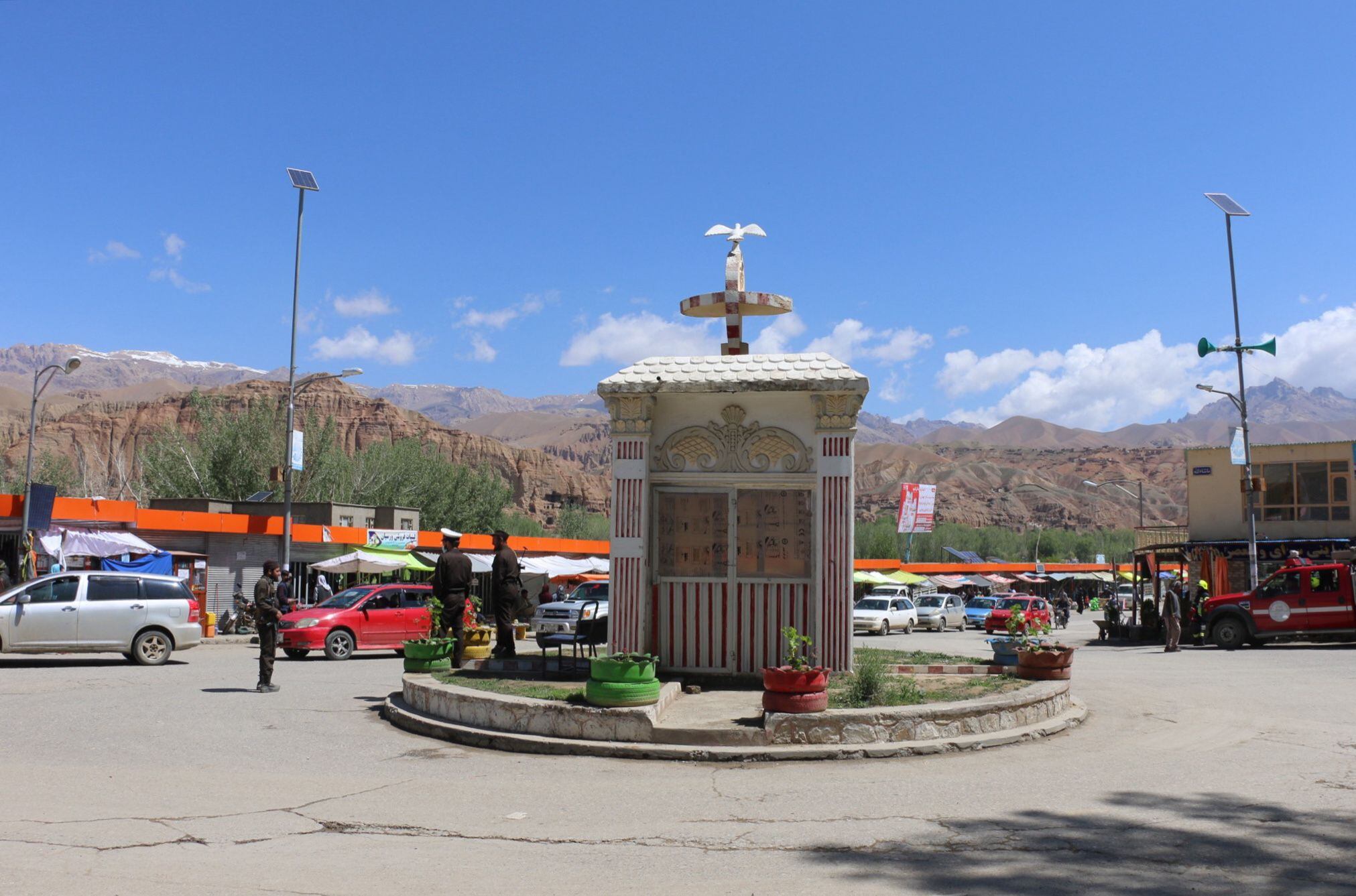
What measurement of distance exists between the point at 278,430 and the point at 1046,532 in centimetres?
8765

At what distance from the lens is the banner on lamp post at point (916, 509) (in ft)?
180

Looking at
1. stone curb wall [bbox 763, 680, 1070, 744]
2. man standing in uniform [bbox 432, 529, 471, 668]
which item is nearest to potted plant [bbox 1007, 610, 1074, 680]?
stone curb wall [bbox 763, 680, 1070, 744]

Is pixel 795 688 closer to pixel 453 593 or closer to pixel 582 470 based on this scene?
pixel 453 593

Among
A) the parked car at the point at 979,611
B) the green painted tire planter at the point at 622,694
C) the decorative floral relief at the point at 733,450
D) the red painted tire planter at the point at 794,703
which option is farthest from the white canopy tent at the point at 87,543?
the parked car at the point at 979,611

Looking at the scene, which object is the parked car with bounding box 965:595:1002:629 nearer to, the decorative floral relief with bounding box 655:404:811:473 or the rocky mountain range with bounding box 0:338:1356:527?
the decorative floral relief with bounding box 655:404:811:473

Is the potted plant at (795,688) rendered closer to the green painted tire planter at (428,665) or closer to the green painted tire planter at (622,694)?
the green painted tire planter at (622,694)

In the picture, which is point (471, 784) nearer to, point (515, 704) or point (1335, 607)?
point (515, 704)

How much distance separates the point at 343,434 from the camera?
13338cm

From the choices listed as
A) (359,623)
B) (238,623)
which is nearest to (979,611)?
(238,623)

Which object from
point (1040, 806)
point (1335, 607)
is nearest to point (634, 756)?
point (1040, 806)

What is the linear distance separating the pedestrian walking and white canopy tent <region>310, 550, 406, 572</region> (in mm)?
20209

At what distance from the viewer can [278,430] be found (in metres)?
52.5

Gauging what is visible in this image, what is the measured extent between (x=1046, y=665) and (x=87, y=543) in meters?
22.6

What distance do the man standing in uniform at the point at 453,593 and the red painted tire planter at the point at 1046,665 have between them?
730cm
